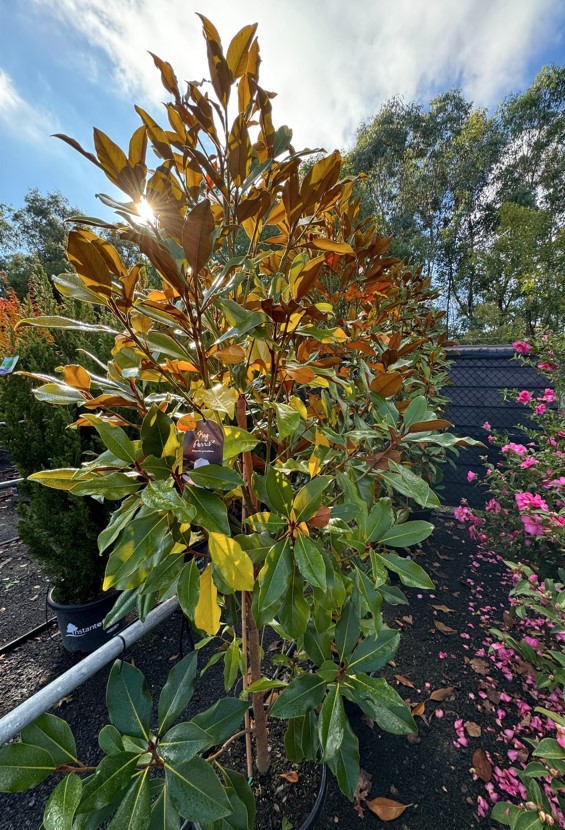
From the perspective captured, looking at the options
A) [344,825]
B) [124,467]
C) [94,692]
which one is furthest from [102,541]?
[94,692]

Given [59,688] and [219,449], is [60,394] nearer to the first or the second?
[219,449]

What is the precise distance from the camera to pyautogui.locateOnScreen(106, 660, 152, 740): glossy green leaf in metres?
0.54

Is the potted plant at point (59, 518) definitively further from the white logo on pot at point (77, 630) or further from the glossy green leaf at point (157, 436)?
the glossy green leaf at point (157, 436)

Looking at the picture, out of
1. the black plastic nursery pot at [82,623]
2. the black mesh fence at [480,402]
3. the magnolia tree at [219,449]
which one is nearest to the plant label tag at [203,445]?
the magnolia tree at [219,449]

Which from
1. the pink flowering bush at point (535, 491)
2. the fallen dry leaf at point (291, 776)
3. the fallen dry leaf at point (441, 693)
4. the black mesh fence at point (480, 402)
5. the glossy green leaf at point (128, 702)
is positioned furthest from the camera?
the black mesh fence at point (480, 402)

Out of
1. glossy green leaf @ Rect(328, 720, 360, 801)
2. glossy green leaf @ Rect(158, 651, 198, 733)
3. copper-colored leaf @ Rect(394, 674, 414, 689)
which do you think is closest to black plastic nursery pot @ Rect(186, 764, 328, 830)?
glossy green leaf @ Rect(328, 720, 360, 801)

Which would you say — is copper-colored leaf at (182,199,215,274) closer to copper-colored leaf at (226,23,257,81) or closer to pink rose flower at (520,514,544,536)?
copper-colored leaf at (226,23,257,81)

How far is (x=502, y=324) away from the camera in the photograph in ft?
36.8

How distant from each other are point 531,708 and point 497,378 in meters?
→ 2.70

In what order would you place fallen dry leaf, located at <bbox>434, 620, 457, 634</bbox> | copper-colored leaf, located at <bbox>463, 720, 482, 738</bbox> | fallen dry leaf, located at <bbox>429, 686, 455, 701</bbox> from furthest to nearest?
fallen dry leaf, located at <bbox>434, 620, 457, 634</bbox> → fallen dry leaf, located at <bbox>429, 686, 455, 701</bbox> → copper-colored leaf, located at <bbox>463, 720, 482, 738</bbox>

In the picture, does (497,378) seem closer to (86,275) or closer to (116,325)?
(116,325)

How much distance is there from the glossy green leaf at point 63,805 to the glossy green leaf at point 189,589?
25 centimetres

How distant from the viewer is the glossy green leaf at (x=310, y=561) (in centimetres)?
50

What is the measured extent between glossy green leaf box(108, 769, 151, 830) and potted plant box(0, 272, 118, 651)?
4.68ft
